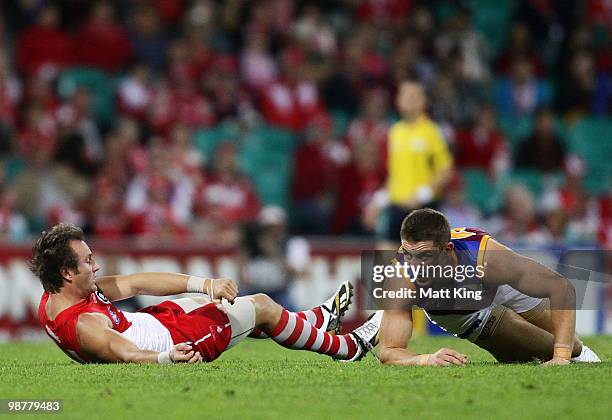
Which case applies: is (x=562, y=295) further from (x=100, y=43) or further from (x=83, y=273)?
(x=100, y=43)

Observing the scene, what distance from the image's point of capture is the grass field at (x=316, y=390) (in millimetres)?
5852

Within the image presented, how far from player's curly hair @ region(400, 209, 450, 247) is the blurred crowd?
7164 millimetres

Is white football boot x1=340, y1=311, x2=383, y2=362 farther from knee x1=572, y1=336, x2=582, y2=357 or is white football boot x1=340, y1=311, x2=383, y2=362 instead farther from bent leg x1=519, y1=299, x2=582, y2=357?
knee x1=572, y1=336, x2=582, y2=357

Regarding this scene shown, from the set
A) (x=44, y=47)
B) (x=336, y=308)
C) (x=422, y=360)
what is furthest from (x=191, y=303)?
(x=44, y=47)

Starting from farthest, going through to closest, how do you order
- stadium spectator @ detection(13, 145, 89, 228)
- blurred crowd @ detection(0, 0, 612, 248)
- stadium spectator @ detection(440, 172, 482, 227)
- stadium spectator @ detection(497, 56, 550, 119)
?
stadium spectator @ detection(497, 56, 550, 119) → stadium spectator @ detection(440, 172, 482, 227) → blurred crowd @ detection(0, 0, 612, 248) → stadium spectator @ detection(13, 145, 89, 228)

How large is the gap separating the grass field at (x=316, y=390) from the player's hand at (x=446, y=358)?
51mm

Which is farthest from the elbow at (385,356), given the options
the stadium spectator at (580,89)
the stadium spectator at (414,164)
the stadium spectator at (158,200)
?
the stadium spectator at (580,89)

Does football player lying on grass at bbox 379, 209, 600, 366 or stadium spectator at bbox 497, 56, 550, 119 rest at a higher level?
stadium spectator at bbox 497, 56, 550, 119

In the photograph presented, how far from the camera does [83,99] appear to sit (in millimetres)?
14859

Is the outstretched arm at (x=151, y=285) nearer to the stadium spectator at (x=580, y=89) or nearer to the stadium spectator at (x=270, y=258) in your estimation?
the stadium spectator at (x=270, y=258)

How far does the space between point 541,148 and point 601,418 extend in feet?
40.0

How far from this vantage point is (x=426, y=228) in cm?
715

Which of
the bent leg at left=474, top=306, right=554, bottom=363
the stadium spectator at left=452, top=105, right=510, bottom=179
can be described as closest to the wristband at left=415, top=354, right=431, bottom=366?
the bent leg at left=474, top=306, right=554, bottom=363

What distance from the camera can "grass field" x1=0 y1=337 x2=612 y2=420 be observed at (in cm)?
585
